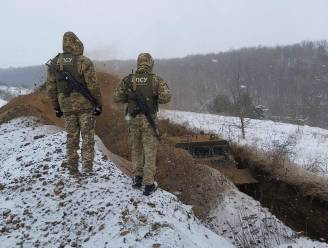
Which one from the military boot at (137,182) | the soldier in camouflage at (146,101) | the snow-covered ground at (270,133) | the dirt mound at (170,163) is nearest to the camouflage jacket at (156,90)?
the soldier in camouflage at (146,101)

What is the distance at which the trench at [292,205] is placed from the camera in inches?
413

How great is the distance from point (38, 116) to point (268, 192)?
7.32m

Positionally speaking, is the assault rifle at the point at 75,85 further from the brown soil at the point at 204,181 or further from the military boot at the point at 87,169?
the brown soil at the point at 204,181

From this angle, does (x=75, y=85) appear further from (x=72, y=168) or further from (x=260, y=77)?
(x=260, y=77)

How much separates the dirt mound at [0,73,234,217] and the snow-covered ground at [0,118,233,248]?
240cm

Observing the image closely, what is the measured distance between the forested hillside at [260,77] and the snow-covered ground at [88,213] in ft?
228

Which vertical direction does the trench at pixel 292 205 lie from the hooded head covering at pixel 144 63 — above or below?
below

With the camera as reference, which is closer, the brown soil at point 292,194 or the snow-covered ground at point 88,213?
the snow-covered ground at point 88,213

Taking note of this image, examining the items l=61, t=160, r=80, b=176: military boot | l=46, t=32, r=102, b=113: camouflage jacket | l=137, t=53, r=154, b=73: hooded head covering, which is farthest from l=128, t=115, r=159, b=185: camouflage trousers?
l=61, t=160, r=80, b=176: military boot

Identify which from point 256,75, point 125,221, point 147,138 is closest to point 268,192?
point 147,138

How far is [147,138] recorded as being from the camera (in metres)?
7.60

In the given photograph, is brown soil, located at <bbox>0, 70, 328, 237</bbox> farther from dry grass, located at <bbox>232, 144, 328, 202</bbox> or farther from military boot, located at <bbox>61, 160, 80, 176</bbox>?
military boot, located at <bbox>61, 160, 80, 176</bbox>

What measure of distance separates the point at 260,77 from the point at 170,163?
342 feet

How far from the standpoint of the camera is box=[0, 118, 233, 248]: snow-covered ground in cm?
637
